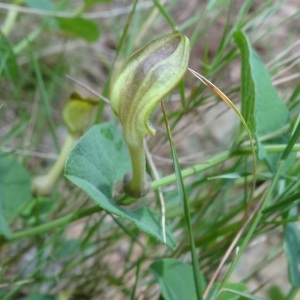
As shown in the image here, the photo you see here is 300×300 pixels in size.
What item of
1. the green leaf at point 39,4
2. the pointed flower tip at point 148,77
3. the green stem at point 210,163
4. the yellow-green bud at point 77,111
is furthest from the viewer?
the green leaf at point 39,4

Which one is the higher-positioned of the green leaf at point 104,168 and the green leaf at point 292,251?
the green leaf at point 104,168

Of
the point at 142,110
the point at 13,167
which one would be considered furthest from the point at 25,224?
the point at 142,110

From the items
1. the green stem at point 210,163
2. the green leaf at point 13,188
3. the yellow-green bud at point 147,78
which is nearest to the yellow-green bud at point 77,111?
the green leaf at point 13,188

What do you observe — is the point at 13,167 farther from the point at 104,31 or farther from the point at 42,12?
the point at 104,31

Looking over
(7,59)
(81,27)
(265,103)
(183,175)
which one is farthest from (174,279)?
(81,27)

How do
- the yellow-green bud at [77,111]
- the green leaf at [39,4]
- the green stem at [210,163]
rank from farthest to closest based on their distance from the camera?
the green leaf at [39,4] → the yellow-green bud at [77,111] → the green stem at [210,163]

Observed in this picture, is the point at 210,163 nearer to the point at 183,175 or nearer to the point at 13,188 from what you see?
the point at 183,175

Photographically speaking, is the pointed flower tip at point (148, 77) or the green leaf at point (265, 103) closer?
the pointed flower tip at point (148, 77)

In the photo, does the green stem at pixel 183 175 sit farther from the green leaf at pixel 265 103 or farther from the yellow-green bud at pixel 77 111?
the yellow-green bud at pixel 77 111
